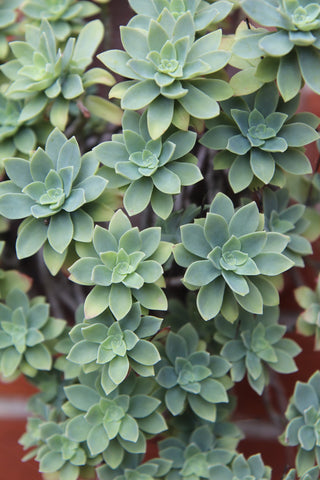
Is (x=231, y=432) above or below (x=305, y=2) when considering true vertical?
below

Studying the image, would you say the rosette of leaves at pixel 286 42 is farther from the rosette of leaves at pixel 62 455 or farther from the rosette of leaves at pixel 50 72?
the rosette of leaves at pixel 62 455

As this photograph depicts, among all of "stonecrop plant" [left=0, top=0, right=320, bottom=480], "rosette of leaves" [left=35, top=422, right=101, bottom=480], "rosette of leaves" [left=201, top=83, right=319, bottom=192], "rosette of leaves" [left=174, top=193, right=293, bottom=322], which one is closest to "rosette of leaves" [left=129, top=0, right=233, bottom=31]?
"stonecrop plant" [left=0, top=0, right=320, bottom=480]

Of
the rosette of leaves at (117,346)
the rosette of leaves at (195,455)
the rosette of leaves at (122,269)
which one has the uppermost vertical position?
the rosette of leaves at (122,269)

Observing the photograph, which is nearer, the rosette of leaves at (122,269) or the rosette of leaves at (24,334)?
the rosette of leaves at (122,269)

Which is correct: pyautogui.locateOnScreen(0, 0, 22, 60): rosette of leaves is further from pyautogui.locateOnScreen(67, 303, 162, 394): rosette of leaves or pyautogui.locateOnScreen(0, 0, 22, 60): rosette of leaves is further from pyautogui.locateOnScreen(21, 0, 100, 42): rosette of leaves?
pyautogui.locateOnScreen(67, 303, 162, 394): rosette of leaves

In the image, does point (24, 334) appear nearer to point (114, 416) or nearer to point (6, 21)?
point (114, 416)

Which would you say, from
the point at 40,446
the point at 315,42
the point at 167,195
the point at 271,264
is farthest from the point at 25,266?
the point at 315,42

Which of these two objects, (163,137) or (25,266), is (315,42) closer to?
(163,137)

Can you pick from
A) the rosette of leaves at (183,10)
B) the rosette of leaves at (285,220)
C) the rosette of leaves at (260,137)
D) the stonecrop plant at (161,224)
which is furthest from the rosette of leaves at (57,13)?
the rosette of leaves at (285,220)
